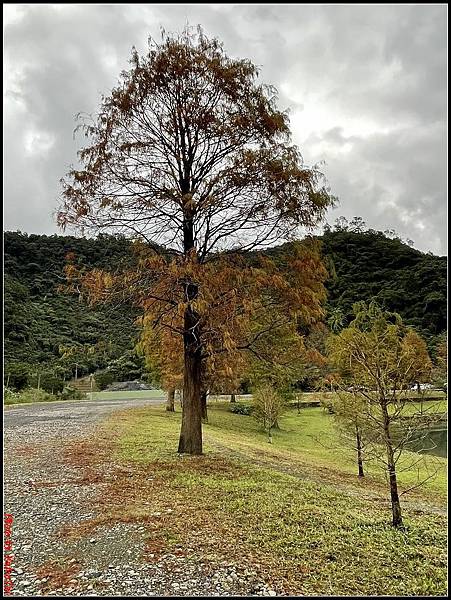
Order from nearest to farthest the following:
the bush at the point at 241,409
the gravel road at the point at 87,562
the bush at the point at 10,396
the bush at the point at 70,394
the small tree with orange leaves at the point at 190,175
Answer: the gravel road at the point at 87,562 → the small tree with orange leaves at the point at 190,175 → the bush at the point at 10,396 → the bush at the point at 241,409 → the bush at the point at 70,394

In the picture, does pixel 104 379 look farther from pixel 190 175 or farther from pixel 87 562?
pixel 87 562

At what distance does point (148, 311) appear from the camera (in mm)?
10289

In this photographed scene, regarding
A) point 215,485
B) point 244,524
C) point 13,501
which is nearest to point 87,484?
point 13,501

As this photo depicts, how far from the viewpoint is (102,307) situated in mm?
10820

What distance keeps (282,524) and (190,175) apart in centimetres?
740

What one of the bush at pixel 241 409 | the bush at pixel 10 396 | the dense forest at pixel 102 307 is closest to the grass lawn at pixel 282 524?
the dense forest at pixel 102 307

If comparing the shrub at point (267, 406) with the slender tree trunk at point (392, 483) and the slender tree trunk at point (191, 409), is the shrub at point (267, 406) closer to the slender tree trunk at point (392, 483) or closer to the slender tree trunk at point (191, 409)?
the slender tree trunk at point (191, 409)

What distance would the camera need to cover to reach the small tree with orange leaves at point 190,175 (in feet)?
32.3

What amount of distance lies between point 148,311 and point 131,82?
490 cm

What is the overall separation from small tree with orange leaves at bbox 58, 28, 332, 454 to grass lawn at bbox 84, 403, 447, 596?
7.48 ft

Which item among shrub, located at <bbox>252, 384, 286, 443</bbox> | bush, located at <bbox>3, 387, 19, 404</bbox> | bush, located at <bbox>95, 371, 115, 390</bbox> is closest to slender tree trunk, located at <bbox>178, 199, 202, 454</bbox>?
shrub, located at <bbox>252, 384, 286, 443</bbox>

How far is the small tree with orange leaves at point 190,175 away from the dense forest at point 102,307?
2.61ft

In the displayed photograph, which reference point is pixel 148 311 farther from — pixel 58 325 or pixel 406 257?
pixel 406 257

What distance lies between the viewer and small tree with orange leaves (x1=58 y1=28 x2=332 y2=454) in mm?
9859
